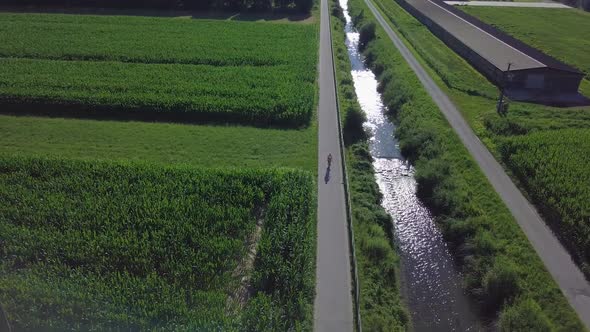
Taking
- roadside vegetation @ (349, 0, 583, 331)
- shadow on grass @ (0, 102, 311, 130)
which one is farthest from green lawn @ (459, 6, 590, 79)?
shadow on grass @ (0, 102, 311, 130)

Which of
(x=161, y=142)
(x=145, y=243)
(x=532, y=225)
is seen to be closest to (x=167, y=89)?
(x=161, y=142)

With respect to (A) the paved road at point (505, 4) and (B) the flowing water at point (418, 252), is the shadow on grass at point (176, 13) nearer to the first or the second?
(A) the paved road at point (505, 4)

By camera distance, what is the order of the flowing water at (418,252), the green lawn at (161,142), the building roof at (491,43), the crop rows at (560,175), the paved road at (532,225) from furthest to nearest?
the building roof at (491,43)
the green lawn at (161,142)
the crop rows at (560,175)
the flowing water at (418,252)
the paved road at (532,225)

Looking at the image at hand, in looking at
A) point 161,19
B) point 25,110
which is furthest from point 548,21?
point 25,110

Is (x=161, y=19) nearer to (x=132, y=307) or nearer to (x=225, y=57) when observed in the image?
(x=225, y=57)

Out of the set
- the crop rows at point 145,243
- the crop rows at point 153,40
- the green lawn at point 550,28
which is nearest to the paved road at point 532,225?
the crop rows at point 145,243

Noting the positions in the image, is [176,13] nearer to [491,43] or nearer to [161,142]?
[161,142]
